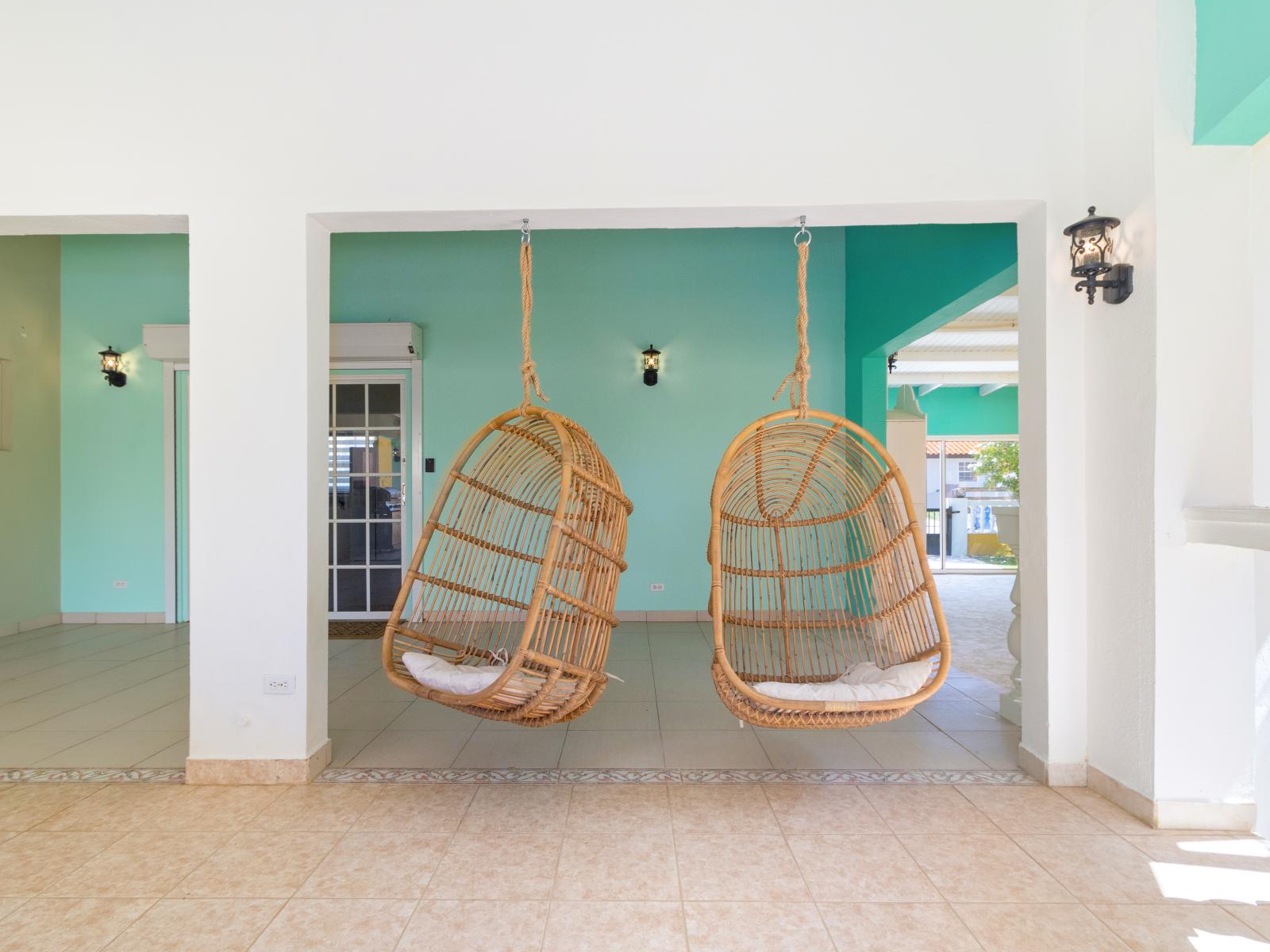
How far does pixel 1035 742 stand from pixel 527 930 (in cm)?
198

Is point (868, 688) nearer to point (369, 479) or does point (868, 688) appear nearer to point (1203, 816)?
point (1203, 816)

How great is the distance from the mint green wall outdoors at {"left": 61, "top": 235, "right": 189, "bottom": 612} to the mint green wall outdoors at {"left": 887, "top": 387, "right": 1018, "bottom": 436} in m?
9.48

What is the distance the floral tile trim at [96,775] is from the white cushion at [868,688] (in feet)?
7.21

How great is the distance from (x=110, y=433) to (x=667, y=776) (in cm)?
512

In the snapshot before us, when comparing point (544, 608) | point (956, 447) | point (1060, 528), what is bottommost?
point (544, 608)

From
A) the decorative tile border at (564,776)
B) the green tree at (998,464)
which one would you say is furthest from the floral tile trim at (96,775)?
the green tree at (998,464)

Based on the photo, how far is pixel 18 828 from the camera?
227 cm

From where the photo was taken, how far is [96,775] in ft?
8.77

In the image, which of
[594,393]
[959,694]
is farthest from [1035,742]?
[594,393]

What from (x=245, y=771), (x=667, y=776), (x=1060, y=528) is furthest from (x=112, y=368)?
(x=1060, y=528)

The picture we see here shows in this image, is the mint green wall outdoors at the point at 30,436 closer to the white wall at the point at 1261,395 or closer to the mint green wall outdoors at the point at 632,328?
the mint green wall outdoors at the point at 632,328

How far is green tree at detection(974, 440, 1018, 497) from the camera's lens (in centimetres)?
1043

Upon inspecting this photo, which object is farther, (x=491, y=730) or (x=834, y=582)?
(x=491, y=730)

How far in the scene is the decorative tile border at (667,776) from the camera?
2656 millimetres
